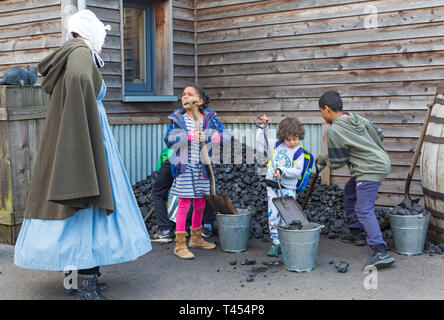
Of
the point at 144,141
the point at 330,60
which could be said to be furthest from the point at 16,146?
the point at 330,60

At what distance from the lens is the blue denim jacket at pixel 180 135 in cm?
495

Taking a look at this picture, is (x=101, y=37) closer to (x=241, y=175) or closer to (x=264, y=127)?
(x=264, y=127)

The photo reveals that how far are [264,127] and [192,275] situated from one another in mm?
1528

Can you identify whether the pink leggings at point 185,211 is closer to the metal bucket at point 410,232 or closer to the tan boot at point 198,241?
the tan boot at point 198,241

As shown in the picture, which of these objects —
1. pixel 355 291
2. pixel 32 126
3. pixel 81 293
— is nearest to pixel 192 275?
pixel 81 293

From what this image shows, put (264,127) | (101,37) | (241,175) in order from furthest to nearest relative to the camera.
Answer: (241,175), (264,127), (101,37)

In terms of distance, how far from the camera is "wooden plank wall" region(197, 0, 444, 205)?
6383 mm

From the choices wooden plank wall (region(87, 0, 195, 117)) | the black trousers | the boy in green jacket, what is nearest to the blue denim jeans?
the boy in green jacket

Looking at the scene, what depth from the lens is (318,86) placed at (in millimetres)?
7238

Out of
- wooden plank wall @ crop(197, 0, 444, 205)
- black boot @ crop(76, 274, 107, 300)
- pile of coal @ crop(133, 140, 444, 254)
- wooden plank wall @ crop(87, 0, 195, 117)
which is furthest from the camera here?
wooden plank wall @ crop(87, 0, 195, 117)

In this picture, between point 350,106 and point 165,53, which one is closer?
point 350,106

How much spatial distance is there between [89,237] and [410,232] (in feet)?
9.83

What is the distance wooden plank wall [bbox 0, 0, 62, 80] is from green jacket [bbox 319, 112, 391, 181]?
4.28m

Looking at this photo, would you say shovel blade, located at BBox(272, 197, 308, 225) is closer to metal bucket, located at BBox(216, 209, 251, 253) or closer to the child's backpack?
the child's backpack
